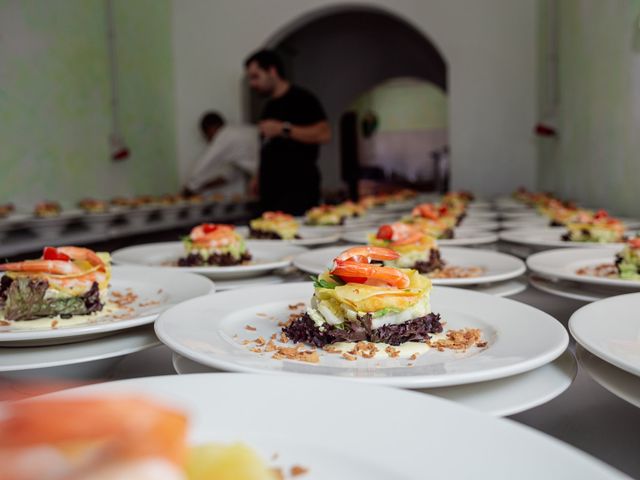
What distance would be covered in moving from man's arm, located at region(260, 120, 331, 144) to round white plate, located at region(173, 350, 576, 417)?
3534mm

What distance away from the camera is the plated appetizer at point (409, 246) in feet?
5.55

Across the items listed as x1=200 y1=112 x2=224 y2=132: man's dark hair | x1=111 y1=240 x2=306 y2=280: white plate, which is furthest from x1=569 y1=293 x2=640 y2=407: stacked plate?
x1=200 y1=112 x2=224 y2=132: man's dark hair

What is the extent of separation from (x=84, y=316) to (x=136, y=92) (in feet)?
20.3

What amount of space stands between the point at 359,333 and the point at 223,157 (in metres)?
6.17

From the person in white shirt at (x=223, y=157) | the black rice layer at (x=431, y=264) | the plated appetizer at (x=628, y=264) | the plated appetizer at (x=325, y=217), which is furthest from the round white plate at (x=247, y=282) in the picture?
the person in white shirt at (x=223, y=157)

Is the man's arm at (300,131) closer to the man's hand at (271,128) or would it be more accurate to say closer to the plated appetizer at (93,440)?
the man's hand at (271,128)

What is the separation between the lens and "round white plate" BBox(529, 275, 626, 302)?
1.36 metres

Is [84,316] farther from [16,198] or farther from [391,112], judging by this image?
[391,112]

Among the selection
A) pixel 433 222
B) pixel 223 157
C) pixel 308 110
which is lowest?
pixel 433 222

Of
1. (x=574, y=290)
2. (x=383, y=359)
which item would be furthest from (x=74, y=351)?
(x=574, y=290)

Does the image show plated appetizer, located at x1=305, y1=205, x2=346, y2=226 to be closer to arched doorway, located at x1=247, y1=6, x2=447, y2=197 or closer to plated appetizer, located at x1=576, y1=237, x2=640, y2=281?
plated appetizer, located at x1=576, y1=237, x2=640, y2=281

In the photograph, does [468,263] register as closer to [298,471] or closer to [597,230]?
[597,230]

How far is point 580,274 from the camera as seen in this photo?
1425mm

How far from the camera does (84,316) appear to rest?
4.15 ft
